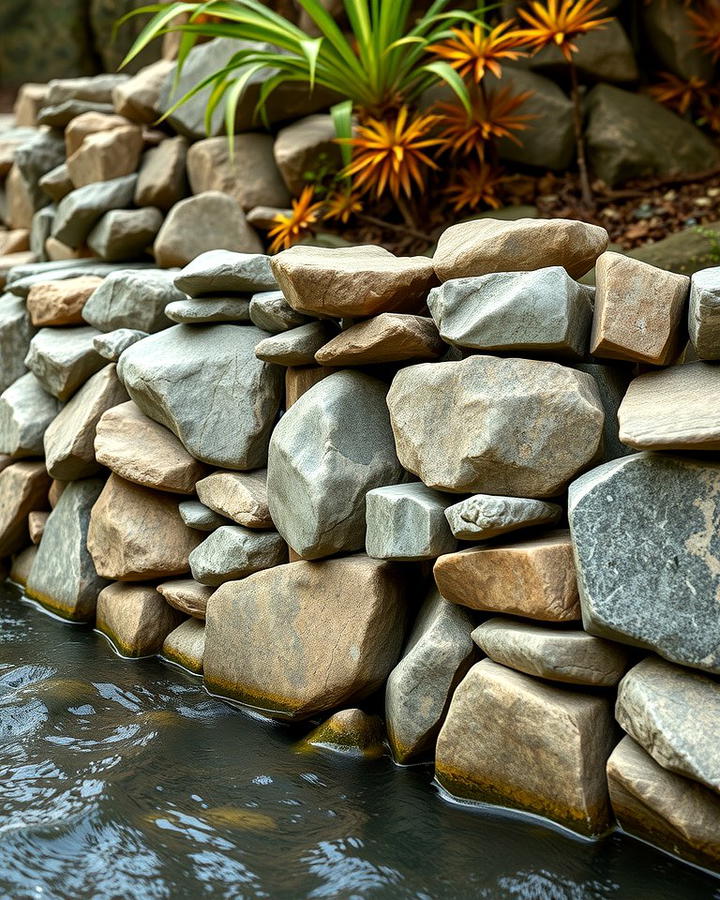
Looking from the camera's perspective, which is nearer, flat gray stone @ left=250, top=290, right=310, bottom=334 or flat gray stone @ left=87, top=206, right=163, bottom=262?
flat gray stone @ left=250, top=290, right=310, bottom=334

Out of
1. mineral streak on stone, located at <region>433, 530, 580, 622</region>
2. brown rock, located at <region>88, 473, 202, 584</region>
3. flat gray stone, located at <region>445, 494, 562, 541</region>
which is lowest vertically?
brown rock, located at <region>88, 473, 202, 584</region>

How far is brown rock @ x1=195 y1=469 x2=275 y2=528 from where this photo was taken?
9.37 ft

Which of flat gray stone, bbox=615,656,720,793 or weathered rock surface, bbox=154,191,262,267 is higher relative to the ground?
weathered rock surface, bbox=154,191,262,267

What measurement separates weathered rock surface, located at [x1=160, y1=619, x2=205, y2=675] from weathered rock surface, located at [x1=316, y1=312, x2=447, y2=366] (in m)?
0.99

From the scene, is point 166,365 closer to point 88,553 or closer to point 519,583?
point 88,553

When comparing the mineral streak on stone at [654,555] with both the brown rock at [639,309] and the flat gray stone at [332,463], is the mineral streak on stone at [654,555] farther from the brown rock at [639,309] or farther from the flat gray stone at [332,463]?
the flat gray stone at [332,463]

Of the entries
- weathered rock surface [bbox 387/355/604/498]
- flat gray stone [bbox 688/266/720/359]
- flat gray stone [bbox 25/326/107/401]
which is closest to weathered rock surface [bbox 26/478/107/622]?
flat gray stone [bbox 25/326/107/401]

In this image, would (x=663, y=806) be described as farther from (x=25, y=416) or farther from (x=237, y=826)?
(x=25, y=416)

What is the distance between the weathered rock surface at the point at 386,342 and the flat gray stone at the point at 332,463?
10cm

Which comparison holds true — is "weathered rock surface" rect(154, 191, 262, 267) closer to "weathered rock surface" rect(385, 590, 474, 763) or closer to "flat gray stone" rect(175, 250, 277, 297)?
"flat gray stone" rect(175, 250, 277, 297)

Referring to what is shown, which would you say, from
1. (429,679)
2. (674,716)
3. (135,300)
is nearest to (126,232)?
(135,300)

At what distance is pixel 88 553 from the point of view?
A: 341 centimetres

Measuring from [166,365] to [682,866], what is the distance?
205 cm

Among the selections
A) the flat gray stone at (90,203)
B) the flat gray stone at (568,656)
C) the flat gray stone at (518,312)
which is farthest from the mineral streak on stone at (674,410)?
the flat gray stone at (90,203)
